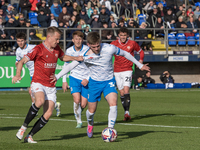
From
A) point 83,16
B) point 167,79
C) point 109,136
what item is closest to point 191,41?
point 167,79

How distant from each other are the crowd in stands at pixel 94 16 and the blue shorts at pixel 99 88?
1463cm

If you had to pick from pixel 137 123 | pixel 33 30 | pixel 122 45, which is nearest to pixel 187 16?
pixel 33 30

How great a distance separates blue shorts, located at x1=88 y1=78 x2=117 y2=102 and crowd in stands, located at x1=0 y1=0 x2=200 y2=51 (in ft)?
48.0

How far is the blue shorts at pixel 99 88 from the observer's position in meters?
7.80

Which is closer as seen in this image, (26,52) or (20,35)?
(20,35)

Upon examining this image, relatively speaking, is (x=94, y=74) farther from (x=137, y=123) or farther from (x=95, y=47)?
(x=137, y=123)

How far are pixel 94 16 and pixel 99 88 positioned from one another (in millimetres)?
16653

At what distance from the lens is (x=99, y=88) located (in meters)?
7.90

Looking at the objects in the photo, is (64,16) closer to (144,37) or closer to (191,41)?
(144,37)

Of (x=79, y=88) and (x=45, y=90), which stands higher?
(x=45, y=90)

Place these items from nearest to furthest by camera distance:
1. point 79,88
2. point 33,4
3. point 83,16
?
point 79,88 → point 83,16 → point 33,4

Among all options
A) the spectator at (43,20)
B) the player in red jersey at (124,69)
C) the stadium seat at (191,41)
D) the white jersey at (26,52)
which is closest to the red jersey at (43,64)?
the white jersey at (26,52)

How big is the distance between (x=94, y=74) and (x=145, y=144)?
1.74 metres

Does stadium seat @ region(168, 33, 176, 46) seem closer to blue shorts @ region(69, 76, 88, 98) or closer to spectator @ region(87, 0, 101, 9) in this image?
spectator @ region(87, 0, 101, 9)
